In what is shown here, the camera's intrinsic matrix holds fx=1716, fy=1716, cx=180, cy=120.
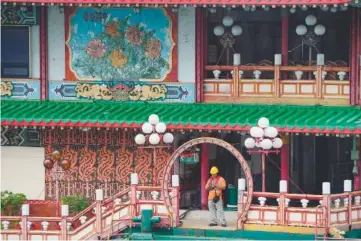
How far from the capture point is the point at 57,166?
45.0 metres

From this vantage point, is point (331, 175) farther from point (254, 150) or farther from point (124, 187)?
point (124, 187)

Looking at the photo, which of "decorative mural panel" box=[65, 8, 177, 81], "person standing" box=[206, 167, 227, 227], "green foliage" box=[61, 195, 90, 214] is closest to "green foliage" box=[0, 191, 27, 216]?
"green foliage" box=[61, 195, 90, 214]

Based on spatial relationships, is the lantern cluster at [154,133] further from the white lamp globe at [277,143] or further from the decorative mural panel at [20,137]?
the decorative mural panel at [20,137]

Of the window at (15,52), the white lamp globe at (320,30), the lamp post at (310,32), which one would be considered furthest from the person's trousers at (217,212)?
the window at (15,52)

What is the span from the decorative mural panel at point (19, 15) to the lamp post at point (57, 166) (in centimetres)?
379

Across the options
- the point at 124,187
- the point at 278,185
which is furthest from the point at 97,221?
the point at 278,185

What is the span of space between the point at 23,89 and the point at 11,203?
11.9 feet

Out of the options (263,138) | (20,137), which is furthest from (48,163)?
(263,138)

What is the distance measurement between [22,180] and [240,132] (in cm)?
642

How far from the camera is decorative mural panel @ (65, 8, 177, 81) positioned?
148 ft

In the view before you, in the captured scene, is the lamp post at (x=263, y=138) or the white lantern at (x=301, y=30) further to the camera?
the white lantern at (x=301, y=30)

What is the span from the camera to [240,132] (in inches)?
1702

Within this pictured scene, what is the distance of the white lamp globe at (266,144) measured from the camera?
41031 mm

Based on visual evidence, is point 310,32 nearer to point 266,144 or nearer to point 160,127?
point 266,144
